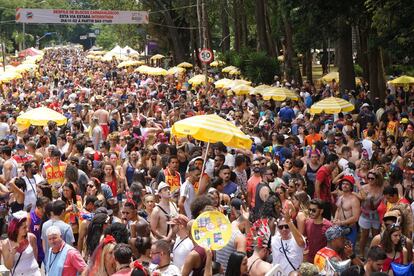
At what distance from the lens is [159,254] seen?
22.9 feet

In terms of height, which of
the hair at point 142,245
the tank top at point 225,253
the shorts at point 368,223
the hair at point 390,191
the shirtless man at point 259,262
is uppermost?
the hair at point 142,245

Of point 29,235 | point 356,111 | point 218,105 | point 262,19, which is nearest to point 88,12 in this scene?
point 262,19

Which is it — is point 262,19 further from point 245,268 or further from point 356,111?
point 245,268

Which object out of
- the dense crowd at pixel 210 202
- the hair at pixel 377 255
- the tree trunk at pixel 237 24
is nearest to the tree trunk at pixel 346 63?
the dense crowd at pixel 210 202

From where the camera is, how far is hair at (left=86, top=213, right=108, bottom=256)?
781 cm

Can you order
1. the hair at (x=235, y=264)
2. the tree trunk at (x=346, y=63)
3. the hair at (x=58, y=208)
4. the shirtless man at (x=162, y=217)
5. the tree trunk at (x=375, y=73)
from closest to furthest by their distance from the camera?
the hair at (x=235, y=264) → the hair at (x=58, y=208) → the shirtless man at (x=162, y=217) → the tree trunk at (x=346, y=63) → the tree trunk at (x=375, y=73)

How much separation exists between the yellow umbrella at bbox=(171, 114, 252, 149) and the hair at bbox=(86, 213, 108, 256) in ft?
10.7

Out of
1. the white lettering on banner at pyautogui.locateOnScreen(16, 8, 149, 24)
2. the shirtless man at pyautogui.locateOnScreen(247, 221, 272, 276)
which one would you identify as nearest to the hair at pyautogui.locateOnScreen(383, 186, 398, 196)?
the shirtless man at pyautogui.locateOnScreen(247, 221, 272, 276)

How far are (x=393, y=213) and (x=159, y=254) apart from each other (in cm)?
297

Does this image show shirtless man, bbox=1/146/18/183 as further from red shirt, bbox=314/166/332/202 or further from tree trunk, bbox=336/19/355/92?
tree trunk, bbox=336/19/355/92

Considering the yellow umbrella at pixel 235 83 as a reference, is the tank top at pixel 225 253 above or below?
above

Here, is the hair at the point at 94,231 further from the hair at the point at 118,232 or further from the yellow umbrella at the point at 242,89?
the yellow umbrella at the point at 242,89

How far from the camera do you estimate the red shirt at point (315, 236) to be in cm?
851

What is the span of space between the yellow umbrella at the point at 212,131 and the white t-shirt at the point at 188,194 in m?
0.71
